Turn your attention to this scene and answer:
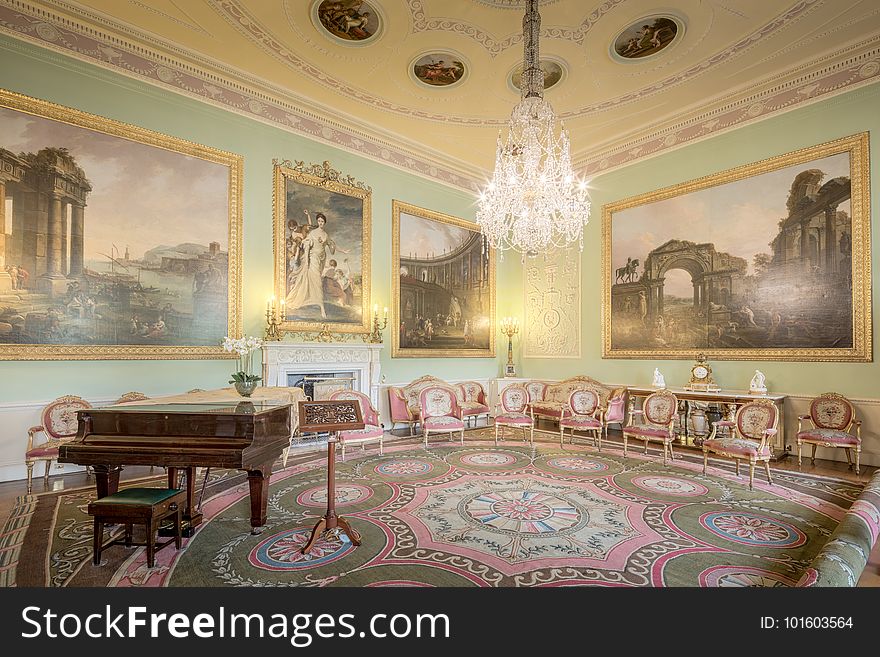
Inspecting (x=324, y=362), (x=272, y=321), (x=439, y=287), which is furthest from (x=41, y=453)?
(x=439, y=287)

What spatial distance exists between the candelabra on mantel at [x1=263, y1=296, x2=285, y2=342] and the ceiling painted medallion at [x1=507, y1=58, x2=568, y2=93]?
545cm

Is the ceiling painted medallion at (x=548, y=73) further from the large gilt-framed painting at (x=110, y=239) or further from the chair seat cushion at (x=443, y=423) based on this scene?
the chair seat cushion at (x=443, y=423)

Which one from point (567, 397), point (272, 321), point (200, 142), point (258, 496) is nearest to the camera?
point (258, 496)

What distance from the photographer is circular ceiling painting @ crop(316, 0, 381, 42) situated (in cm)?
579

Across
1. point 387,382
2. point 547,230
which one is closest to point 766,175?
point 547,230

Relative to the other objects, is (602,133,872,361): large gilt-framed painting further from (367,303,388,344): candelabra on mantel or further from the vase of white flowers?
the vase of white flowers

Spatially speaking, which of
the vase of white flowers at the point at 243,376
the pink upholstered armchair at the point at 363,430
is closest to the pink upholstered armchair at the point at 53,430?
the vase of white flowers at the point at 243,376

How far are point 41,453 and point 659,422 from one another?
822 cm

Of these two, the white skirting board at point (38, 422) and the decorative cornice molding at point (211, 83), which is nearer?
the white skirting board at point (38, 422)

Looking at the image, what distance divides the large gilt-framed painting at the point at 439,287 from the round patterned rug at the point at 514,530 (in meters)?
3.82

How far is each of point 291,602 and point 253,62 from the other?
741 cm

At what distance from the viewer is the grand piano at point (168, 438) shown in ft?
10.4

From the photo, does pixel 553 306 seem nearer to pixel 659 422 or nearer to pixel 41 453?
pixel 659 422

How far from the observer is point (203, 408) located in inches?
141
